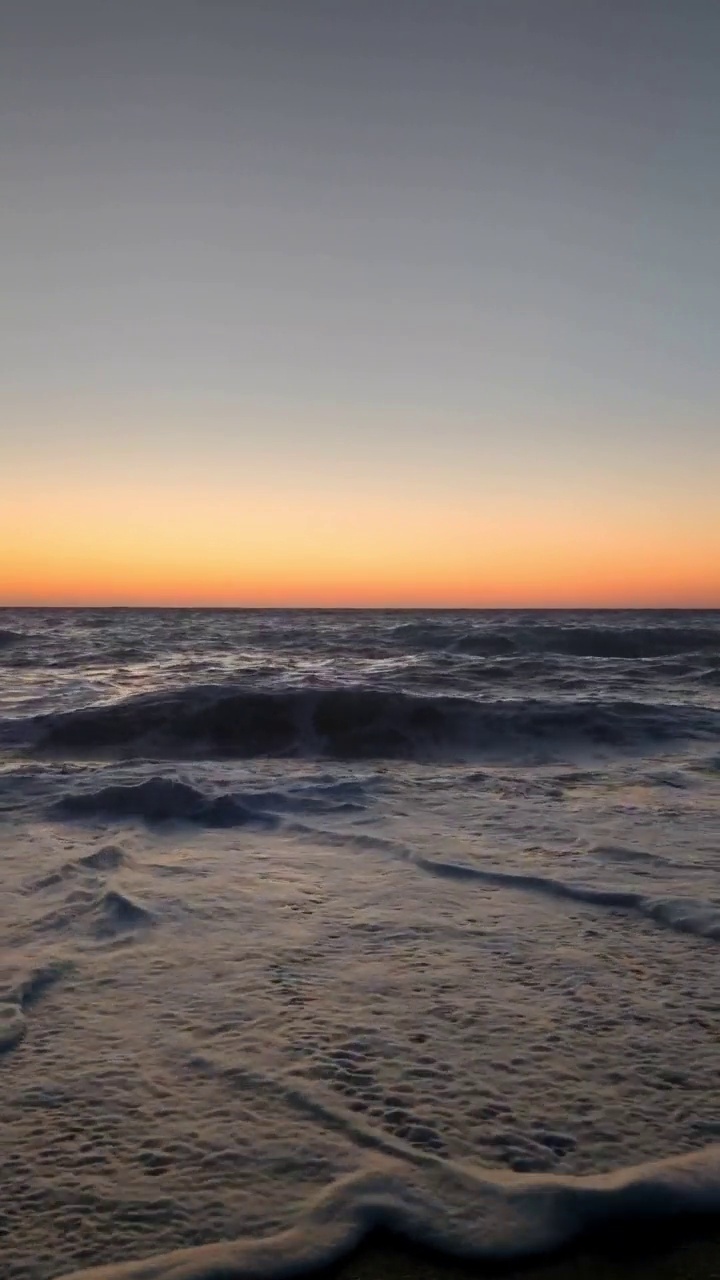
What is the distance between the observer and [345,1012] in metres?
3.07

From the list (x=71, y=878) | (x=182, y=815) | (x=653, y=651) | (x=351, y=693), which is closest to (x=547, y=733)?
(x=351, y=693)

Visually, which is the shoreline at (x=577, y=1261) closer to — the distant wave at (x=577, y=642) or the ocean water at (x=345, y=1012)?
the ocean water at (x=345, y=1012)

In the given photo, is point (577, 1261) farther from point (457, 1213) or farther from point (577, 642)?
point (577, 642)

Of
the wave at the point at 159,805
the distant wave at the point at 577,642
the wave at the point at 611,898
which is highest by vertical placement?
the distant wave at the point at 577,642

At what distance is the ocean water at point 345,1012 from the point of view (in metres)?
2.08

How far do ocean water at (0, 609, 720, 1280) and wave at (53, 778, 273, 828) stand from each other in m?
0.04

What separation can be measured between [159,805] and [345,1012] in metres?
3.84

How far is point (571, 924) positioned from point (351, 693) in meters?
8.71

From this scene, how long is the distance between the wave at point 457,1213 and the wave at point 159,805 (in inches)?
159

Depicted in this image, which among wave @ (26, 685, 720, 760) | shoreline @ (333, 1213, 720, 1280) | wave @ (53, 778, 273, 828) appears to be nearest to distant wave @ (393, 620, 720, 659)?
wave @ (26, 685, 720, 760)

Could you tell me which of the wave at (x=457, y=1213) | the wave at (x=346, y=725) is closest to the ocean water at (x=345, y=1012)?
the wave at (x=457, y=1213)

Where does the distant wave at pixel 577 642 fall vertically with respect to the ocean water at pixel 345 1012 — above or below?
above

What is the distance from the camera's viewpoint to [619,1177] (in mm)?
2156

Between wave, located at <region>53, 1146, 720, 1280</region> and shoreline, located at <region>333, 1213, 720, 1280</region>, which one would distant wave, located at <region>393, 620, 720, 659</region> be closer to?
wave, located at <region>53, 1146, 720, 1280</region>
